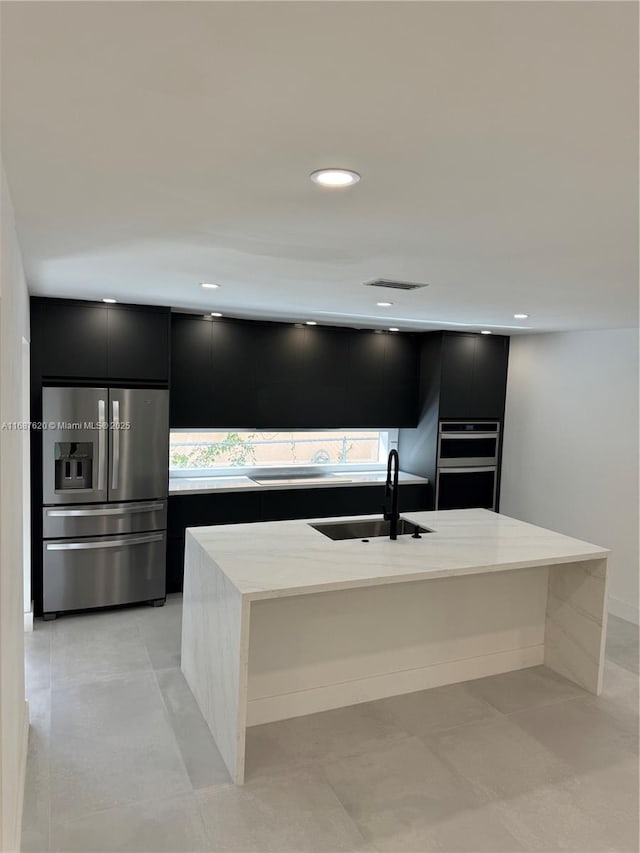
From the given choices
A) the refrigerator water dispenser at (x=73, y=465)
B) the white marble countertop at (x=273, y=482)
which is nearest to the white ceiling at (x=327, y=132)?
the refrigerator water dispenser at (x=73, y=465)

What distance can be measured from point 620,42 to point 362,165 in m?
0.65

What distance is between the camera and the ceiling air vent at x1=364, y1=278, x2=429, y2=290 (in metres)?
3.03

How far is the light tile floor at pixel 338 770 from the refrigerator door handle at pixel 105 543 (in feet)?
2.70

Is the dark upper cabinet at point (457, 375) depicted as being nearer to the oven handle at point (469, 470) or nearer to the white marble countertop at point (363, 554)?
the oven handle at point (469, 470)

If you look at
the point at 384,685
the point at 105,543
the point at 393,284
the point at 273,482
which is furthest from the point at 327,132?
the point at 273,482

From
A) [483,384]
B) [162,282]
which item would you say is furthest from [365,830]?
[483,384]

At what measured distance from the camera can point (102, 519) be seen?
439 cm

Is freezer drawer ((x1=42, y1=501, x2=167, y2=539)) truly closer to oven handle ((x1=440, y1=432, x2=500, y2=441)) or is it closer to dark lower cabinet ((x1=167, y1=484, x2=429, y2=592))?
dark lower cabinet ((x1=167, y1=484, x2=429, y2=592))

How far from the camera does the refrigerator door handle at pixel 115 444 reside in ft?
14.2

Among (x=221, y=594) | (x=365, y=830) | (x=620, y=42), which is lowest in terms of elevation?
(x=365, y=830)

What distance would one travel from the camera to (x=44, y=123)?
126 centimetres

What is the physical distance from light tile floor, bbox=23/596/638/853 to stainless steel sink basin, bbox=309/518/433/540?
0.93 m

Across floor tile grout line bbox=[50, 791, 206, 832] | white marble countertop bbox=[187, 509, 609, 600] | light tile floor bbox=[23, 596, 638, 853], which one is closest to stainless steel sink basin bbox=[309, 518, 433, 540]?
white marble countertop bbox=[187, 509, 609, 600]

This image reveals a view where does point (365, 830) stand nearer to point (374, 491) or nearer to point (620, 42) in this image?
point (620, 42)
